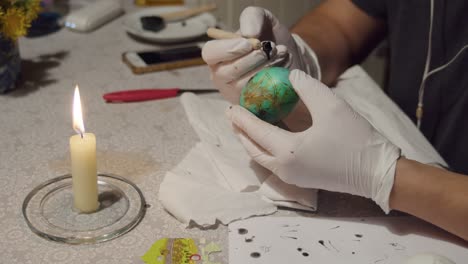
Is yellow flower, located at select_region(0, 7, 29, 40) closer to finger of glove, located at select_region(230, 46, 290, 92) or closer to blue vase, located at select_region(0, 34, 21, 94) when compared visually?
blue vase, located at select_region(0, 34, 21, 94)

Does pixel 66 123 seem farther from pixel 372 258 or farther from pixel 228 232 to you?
pixel 372 258

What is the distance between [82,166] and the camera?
28.4 inches

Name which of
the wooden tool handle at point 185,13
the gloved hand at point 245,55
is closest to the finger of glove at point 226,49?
the gloved hand at point 245,55

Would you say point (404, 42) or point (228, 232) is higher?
point (404, 42)

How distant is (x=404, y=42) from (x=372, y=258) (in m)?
0.62

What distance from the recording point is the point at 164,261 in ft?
2.25

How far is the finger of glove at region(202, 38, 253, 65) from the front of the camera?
0.88 metres

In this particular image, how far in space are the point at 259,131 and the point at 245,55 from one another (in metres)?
0.18

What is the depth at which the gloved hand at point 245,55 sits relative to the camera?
2.89 feet

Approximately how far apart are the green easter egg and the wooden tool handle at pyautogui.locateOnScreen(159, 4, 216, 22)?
71 centimetres

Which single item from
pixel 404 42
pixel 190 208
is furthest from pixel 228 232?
pixel 404 42

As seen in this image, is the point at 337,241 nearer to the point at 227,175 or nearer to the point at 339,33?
the point at 227,175

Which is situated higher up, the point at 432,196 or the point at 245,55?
the point at 245,55

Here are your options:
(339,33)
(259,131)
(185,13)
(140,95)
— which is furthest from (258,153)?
(185,13)
